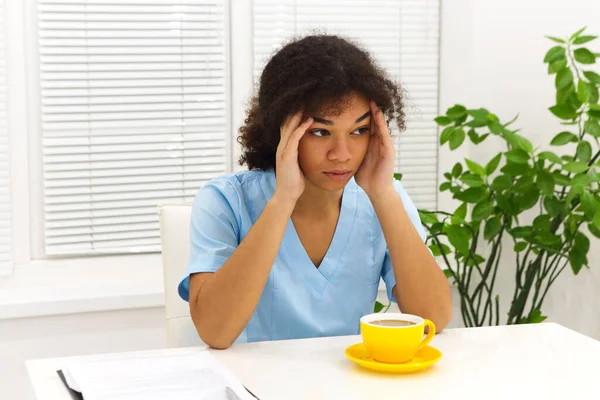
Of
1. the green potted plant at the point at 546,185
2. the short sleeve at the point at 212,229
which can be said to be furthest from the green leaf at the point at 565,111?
the short sleeve at the point at 212,229

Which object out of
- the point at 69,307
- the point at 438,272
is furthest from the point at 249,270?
the point at 69,307

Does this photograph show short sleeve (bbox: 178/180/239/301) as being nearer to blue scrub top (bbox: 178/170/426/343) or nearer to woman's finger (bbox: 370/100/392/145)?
blue scrub top (bbox: 178/170/426/343)

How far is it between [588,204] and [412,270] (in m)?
0.83

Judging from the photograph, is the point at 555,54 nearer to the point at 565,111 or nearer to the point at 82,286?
the point at 565,111

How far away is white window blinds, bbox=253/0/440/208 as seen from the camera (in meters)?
2.69

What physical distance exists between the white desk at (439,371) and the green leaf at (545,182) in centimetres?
89

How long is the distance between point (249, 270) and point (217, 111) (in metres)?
1.31

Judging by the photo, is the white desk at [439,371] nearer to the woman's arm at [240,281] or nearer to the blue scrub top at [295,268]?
the woman's arm at [240,281]

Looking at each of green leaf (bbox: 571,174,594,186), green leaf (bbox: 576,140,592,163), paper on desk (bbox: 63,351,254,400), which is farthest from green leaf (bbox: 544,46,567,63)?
paper on desk (bbox: 63,351,254,400)

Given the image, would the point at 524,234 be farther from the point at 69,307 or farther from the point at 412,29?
the point at 69,307

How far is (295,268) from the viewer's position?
1.57 m

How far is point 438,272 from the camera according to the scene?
5.05 ft

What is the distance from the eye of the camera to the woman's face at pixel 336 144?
1.45 m

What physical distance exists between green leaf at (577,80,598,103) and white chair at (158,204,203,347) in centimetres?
119
